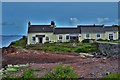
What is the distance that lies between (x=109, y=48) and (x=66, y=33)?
32683 millimetres

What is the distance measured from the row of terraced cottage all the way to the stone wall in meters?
26.7

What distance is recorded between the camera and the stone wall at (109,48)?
93.8 feet

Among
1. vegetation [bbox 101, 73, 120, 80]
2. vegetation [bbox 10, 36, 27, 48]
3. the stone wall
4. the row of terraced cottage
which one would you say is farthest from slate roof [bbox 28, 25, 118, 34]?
vegetation [bbox 101, 73, 120, 80]

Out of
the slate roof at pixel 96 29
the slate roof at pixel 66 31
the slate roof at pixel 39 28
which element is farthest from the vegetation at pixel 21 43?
the slate roof at pixel 96 29

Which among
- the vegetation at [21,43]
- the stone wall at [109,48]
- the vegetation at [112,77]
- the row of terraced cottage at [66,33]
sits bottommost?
the vegetation at [112,77]

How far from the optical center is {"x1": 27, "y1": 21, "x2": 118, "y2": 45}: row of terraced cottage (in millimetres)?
62941

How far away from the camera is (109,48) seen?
3094 cm

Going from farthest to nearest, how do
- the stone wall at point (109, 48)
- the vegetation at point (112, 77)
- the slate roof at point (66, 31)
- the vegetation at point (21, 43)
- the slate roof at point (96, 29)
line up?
the slate roof at point (96, 29) → the slate roof at point (66, 31) → the vegetation at point (21, 43) → the stone wall at point (109, 48) → the vegetation at point (112, 77)

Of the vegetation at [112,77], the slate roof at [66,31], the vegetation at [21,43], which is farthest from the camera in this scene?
the slate roof at [66,31]

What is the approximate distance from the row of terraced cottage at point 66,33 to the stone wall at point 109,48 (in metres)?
26.7

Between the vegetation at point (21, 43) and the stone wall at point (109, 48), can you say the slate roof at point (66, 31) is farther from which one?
the stone wall at point (109, 48)

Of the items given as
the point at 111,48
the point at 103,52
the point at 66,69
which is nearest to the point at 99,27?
the point at 103,52

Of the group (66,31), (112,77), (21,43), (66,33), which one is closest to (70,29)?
(66,31)

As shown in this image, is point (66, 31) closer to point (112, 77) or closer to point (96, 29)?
point (96, 29)
